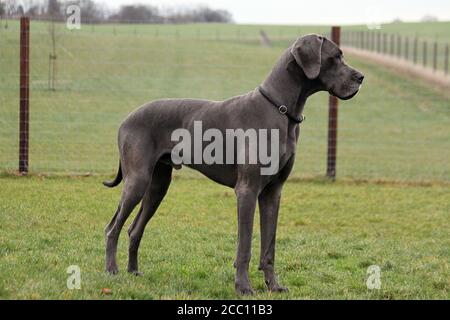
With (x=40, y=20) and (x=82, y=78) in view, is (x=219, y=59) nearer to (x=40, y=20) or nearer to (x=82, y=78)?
(x=82, y=78)

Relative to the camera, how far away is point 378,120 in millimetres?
26453

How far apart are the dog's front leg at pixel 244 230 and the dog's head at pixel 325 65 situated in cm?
101

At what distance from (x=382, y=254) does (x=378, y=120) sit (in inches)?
749

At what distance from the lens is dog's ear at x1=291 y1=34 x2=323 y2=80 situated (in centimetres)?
573

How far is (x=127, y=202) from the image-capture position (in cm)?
622

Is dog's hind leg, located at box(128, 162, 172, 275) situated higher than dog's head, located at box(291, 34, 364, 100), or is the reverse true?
dog's head, located at box(291, 34, 364, 100)

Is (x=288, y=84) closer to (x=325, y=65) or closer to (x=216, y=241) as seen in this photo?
(x=325, y=65)

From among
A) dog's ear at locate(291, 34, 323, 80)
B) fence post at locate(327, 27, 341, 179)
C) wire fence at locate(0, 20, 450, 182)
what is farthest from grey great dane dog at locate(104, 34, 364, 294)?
fence post at locate(327, 27, 341, 179)

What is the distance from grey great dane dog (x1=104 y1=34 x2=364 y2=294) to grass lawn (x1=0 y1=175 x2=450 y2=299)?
453mm

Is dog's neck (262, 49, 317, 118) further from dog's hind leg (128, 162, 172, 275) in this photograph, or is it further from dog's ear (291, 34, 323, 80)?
dog's hind leg (128, 162, 172, 275)

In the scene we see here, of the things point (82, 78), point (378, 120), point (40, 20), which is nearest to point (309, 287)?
point (40, 20)

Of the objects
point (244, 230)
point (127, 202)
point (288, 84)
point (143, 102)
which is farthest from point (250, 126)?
point (143, 102)

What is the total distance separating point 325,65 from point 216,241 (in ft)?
10.4

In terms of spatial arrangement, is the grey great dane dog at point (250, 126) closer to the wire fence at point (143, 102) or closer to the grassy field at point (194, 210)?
the grassy field at point (194, 210)
